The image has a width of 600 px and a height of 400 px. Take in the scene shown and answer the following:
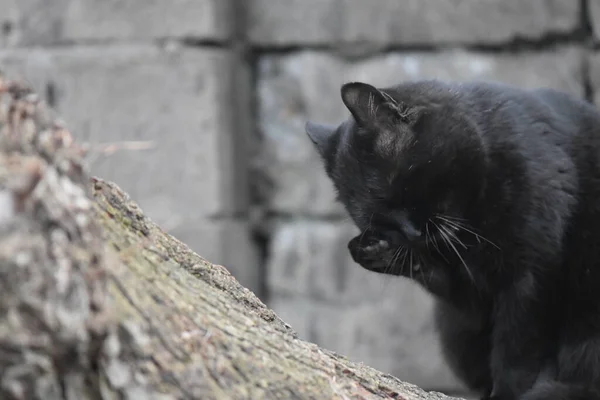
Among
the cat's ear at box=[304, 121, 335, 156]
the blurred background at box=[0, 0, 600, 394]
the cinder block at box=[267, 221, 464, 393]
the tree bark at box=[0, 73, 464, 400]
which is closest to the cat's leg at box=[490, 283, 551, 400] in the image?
the cat's ear at box=[304, 121, 335, 156]

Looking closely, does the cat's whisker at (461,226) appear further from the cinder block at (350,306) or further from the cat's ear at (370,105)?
the cinder block at (350,306)

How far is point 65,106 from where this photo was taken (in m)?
2.64

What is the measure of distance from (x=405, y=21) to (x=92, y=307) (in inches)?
83.4

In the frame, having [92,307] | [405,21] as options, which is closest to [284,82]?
[405,21]

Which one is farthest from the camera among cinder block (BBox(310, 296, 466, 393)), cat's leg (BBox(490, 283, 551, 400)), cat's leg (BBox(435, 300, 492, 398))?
cinder block (BBox(310, 296, 466, 393))

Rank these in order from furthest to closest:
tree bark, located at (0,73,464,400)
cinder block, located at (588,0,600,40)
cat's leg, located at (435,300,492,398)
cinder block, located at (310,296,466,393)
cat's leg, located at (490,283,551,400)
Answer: cinder block, located at (310,296,466,393)
cinder block, located at (588,0,600,40)
cat's leg, located at (435,300,492,398)
cat's leg, located at (490,283,551,400)
tree bark, located at (0,73,464,400)

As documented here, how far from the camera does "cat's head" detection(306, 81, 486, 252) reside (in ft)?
5.05

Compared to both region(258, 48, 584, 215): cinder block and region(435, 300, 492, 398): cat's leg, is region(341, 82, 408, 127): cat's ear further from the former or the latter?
region(258, 48, 584, 215): cinder block

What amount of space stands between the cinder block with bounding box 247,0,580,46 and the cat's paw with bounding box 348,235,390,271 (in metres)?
1.26

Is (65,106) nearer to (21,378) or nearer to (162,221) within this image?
(162,221)

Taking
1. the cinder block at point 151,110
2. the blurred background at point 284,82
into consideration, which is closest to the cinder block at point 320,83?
the blurred background at point 284,82

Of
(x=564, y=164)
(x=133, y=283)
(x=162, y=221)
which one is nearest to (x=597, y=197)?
→ (x=564, y=164)

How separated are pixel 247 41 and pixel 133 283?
2043 mm

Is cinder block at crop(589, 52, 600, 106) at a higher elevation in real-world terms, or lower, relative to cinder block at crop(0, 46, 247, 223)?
higher
